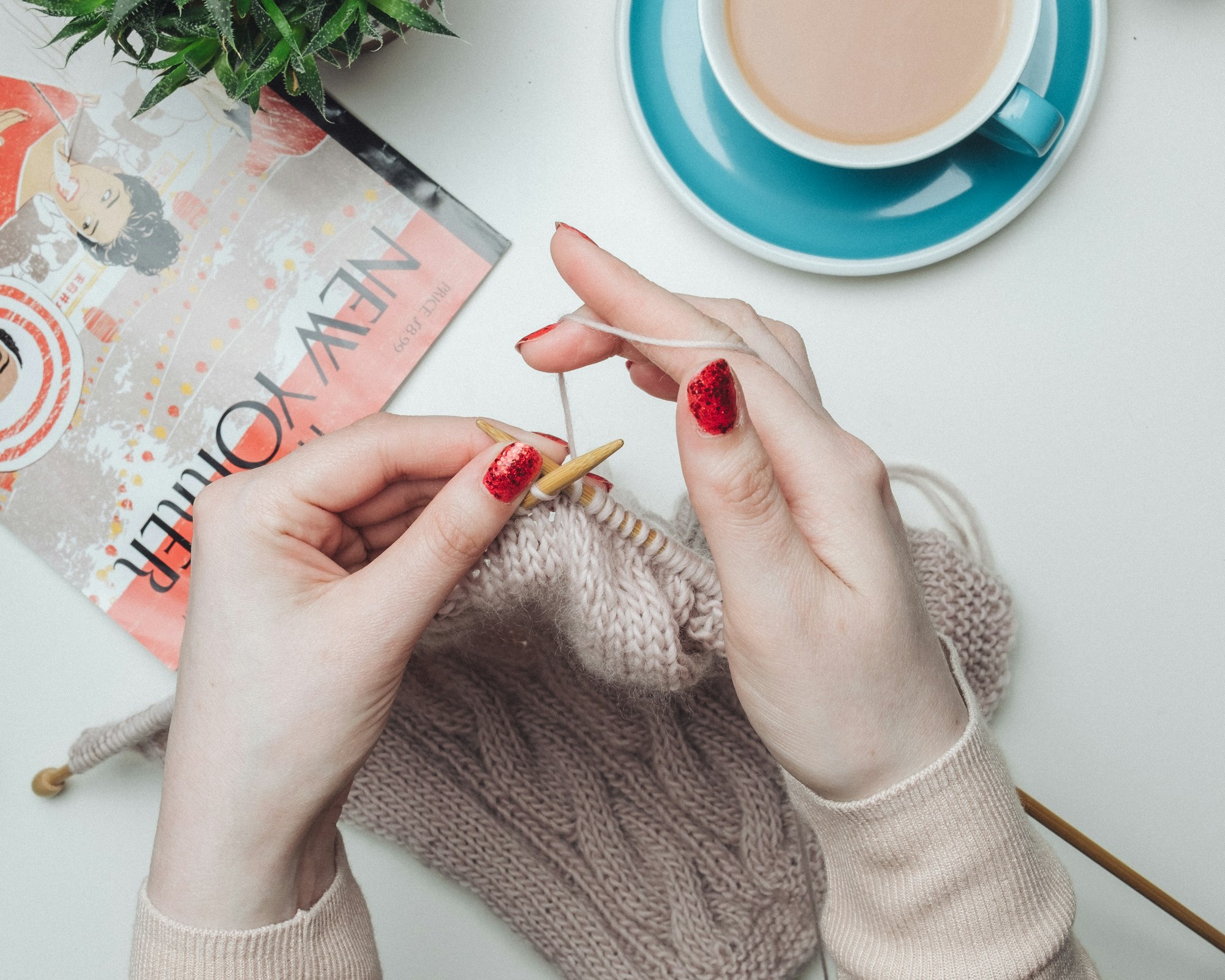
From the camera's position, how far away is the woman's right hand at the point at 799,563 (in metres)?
0.53

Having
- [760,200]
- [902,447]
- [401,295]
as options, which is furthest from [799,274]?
[401,295]

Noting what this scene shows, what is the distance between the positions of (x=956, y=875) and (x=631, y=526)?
1.02 feet

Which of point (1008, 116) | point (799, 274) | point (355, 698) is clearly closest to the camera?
point (355, 698)

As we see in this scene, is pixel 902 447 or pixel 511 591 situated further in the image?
pixel 902 447

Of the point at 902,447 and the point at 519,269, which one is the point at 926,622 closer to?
the point at 902,447

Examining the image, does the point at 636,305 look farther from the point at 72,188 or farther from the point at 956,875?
the point at 72,188

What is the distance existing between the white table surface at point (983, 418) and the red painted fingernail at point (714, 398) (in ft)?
1.10

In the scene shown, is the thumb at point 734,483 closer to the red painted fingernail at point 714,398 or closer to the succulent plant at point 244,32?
the red painted fingernail at point 714,398

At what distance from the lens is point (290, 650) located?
0.57 m

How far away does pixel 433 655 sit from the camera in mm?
797

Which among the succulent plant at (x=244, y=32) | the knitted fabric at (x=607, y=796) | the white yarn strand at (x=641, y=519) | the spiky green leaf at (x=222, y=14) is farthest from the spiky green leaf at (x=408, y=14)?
the knitted fabric at (x=607, y=796)

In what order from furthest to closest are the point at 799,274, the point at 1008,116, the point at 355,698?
→ the point at 799,274 < the point at 1008,116 < the point at 355,698

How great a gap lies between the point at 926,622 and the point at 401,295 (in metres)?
0.55

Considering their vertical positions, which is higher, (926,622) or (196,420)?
Result: (926,622)
